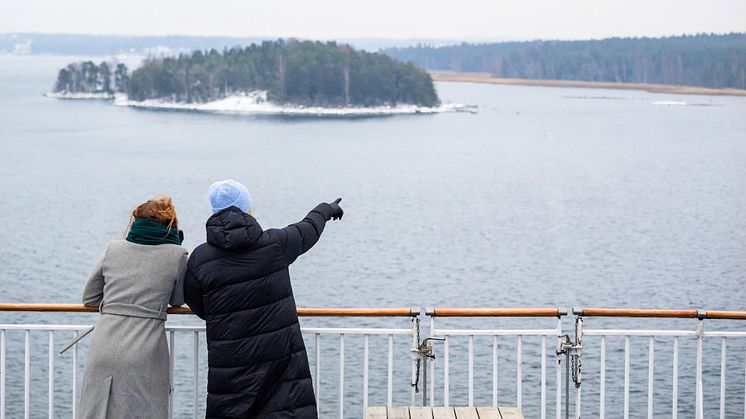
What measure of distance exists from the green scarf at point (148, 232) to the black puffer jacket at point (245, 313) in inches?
7.9

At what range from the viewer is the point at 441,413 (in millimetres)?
4723

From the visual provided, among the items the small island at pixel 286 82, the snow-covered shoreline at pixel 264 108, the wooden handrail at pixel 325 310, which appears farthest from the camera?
the small island at pixel 286 82

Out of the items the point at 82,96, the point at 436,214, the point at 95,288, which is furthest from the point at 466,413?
the point at 82,96

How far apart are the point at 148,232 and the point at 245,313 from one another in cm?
55

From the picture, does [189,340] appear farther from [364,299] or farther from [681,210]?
[681,210]

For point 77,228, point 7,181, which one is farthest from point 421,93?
point 77,228

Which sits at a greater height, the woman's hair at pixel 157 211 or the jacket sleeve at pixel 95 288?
the woman's hair at pixel 157 211

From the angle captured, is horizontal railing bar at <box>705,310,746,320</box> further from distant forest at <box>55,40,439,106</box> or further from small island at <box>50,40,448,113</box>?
distant forest at <box>55,40,439,106</box>

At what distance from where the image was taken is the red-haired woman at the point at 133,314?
4.56 metres

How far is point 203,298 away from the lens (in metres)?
4.51

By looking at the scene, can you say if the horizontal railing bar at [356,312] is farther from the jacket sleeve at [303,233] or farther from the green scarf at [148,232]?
the green scarf at [148,232]

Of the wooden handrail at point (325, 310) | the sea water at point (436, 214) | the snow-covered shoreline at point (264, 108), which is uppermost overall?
the wooden handrail at point (325, 310)

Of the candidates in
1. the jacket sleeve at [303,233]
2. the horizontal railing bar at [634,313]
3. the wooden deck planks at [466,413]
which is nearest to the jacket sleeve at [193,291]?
the jacket sleeve at [303,233]

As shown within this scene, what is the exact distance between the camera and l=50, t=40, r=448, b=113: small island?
468 ft
